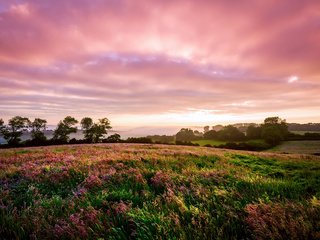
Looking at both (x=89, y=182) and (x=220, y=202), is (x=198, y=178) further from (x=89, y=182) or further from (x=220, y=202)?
(x=89, y=182)

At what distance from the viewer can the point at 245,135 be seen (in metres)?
82.0

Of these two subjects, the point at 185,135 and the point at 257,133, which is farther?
the point at 185,135

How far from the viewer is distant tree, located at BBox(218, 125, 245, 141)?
81.2 m

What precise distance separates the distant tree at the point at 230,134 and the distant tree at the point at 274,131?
24.3 ft

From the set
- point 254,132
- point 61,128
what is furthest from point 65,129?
point 254,132

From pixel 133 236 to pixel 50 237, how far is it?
53.6 inches

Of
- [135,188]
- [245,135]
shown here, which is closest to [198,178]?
[135,188]

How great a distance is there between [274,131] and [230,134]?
13861 mm

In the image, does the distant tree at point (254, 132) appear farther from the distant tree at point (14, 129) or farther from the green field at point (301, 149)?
the distant tree at point (14, 129)

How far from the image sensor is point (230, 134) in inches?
3241

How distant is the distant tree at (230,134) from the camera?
81250mm

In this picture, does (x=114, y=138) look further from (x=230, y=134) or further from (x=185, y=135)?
(x=230, y=134)

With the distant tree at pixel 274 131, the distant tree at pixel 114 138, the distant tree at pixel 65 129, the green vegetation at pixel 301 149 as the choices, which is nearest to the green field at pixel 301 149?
the green vegetation at pixel 301 149

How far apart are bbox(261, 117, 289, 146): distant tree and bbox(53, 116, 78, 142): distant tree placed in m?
69.6
